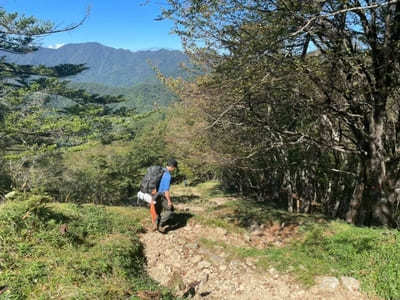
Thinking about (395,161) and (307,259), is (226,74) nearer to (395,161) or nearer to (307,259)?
(307,259)

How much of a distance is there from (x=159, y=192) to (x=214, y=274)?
7.32 ft

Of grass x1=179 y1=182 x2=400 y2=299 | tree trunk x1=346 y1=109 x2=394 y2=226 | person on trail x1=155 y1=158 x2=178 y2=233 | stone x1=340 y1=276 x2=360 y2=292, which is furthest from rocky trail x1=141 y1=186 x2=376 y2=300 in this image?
tree trunk x1=346 y1=109 x2=394 y2=226

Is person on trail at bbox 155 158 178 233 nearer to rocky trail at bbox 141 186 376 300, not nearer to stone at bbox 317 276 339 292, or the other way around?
rocky trail at bbox 141 186 376 300

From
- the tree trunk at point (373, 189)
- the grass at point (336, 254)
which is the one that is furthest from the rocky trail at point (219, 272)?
the tree trunk at point (373, 189)

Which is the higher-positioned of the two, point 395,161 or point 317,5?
point 317,5

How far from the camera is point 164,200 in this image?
22.5 ft

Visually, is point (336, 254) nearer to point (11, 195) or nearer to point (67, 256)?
point (67, 256)

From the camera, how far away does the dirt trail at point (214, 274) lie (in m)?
4.68

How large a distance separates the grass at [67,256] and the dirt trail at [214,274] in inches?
16.1

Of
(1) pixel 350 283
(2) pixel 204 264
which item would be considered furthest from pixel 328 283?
(2) pixel 204 264

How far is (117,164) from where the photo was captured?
25.8m

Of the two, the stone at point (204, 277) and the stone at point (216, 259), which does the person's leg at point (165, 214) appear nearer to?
the stone at point (216, 259)

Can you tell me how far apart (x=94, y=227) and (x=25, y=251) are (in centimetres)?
163

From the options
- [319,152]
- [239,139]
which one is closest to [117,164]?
[239,139]
